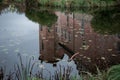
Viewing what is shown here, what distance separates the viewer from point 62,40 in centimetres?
1792

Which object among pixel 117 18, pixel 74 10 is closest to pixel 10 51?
pixel 117 18

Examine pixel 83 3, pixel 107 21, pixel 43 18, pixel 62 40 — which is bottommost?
pixel 62 40

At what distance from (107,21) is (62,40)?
5.75 m

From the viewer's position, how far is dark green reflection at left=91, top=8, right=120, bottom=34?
19.1 m

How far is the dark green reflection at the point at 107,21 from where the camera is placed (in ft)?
62.6

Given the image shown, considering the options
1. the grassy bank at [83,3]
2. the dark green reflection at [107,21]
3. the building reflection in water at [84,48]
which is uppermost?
the grassy bank at [83,3]

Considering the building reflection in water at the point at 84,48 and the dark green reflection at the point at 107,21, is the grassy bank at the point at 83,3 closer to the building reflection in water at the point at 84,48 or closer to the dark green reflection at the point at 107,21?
the dark green reflection at the point at 107,21

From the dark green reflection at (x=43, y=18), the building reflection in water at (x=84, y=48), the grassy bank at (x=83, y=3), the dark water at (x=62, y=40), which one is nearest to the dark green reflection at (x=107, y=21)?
the dark water at (x=62, y=40)

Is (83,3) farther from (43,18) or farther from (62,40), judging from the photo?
(62,40)

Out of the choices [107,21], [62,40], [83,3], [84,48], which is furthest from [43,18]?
[84,48]

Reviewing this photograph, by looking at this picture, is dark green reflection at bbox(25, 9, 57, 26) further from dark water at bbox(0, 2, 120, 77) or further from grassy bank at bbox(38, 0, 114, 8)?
grassy bank at bbox(38, 0, 114, 8)

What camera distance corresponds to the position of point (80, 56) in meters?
12.8

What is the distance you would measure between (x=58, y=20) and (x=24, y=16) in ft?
10.8

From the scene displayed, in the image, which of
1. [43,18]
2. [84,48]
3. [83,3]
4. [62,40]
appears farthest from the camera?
[83,3]
